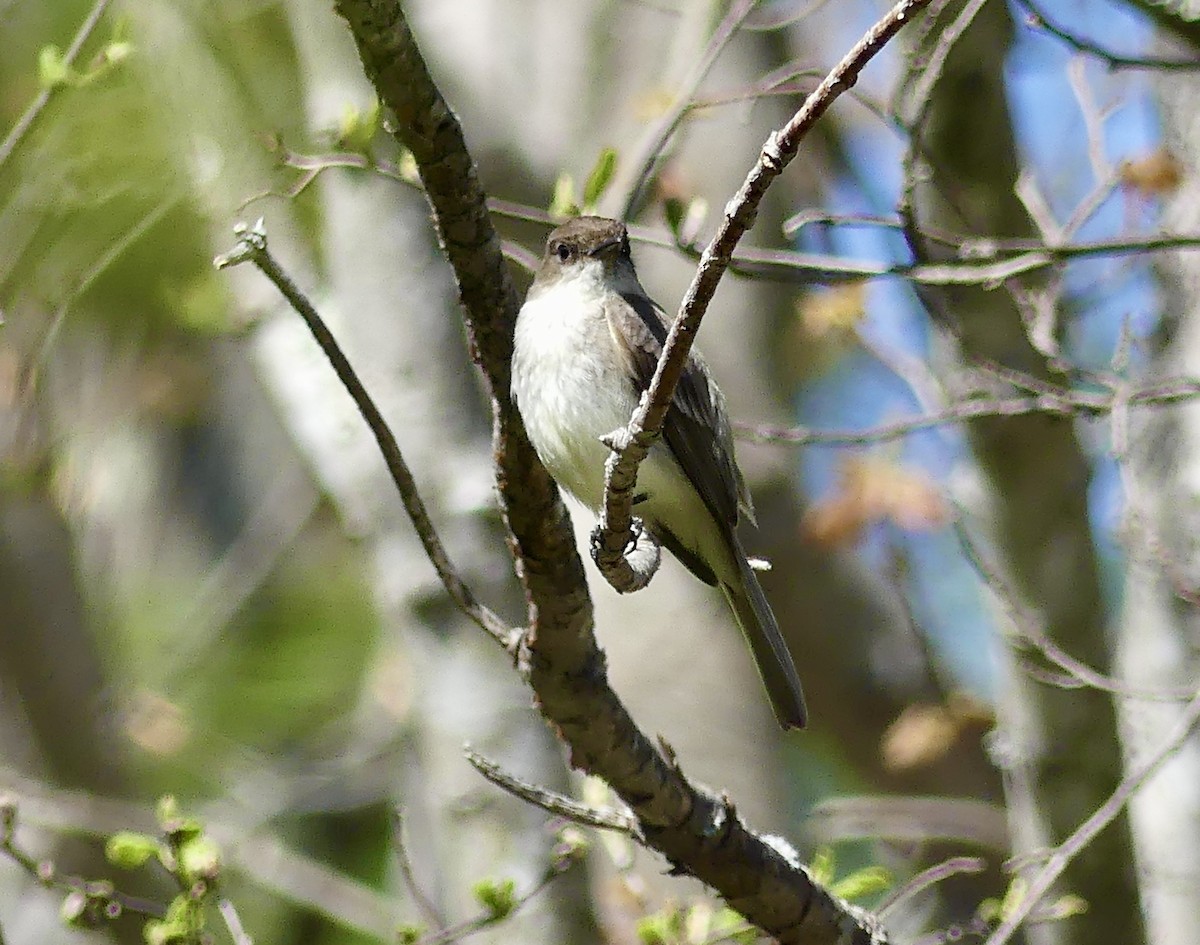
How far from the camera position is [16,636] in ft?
16.0

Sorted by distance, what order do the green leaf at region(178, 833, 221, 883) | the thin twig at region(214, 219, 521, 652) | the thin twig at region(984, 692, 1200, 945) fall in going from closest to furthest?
1. the thin twig at region(214, 219, 521, 652)
2. the green leaf at region(178, 833, 221, 883)
3. the thin twig at region(984, 692, 1200, 945)

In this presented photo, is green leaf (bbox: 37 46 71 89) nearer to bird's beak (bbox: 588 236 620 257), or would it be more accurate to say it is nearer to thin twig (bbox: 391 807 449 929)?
bird's beak (bbox: 588 236 620 257)

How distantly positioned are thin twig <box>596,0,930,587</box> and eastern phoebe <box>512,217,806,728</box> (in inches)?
26.8

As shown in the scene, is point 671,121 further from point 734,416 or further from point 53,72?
point 734,416

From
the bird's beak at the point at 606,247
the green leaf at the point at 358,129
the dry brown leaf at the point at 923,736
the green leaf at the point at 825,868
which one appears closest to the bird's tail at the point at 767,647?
the green leaf at the point at 825,868

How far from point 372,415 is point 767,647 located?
1444mm

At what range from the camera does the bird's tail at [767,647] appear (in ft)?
11.7

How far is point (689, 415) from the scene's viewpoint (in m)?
3.56

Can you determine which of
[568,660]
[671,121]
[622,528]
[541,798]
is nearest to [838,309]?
[671,121]

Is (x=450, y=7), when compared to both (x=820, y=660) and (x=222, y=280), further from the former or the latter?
(x=820, y=660)

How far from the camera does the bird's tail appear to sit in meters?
3.56

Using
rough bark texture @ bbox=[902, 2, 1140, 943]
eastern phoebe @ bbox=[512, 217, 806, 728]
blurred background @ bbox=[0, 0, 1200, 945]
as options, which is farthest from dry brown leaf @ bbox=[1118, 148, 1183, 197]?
eastern phoebe @ bbox=[512, 217, 806, 728]

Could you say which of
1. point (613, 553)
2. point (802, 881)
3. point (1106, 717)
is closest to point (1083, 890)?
point (1106, 717)

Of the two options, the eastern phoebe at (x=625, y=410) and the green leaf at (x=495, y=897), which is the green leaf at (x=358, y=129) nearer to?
the eastern phoebe at (x=625, y=410)
